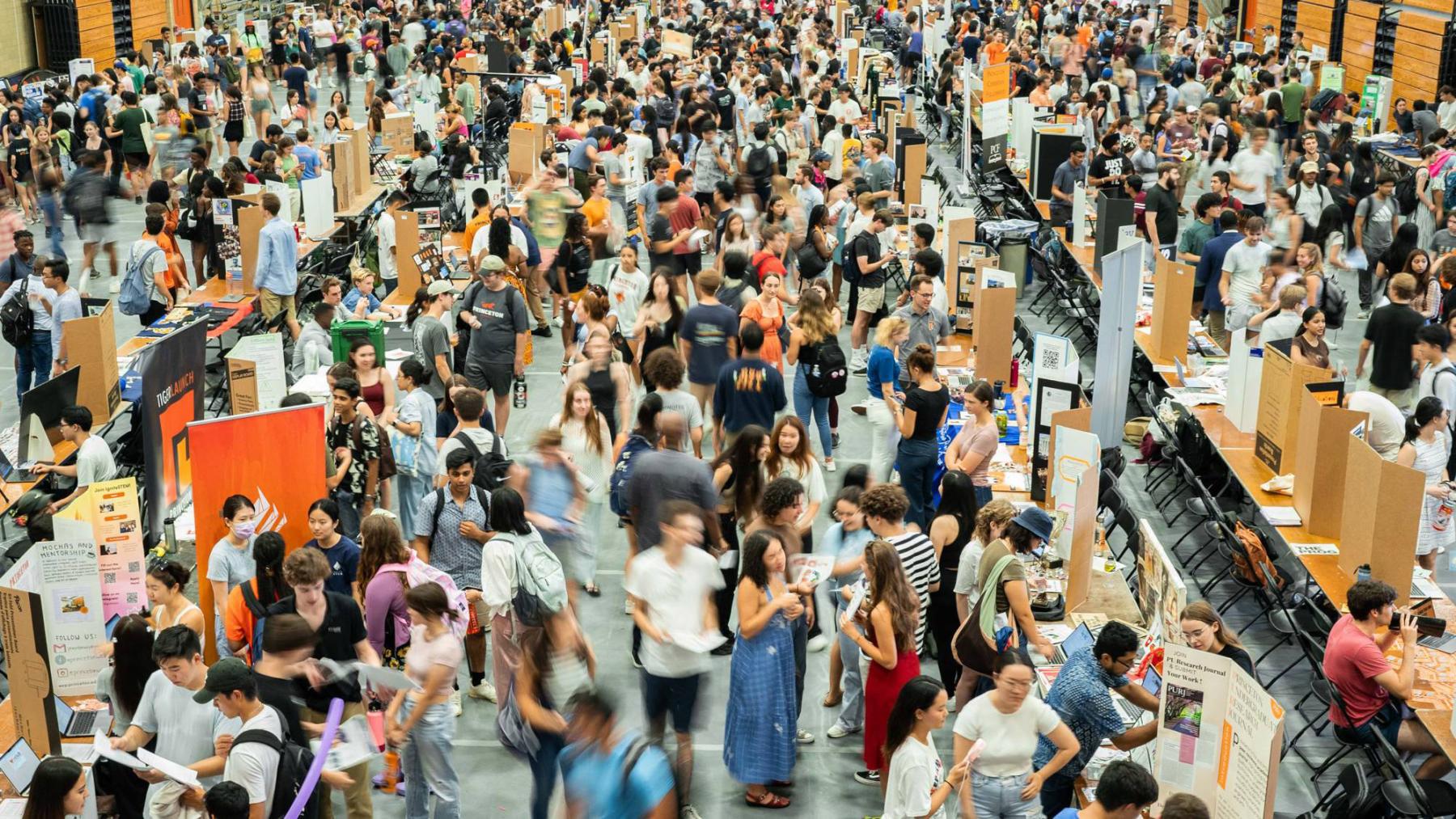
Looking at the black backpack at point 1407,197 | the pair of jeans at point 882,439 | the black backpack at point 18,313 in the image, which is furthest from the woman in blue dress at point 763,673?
the black backpack at point 1407,197

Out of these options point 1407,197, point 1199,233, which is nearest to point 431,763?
point 1199,233

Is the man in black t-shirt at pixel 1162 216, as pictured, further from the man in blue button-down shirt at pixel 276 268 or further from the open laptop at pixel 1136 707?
the open laptop at pixel 1136 707

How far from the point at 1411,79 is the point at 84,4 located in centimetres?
2215

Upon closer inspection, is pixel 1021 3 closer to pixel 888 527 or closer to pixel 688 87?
pixel 688 87

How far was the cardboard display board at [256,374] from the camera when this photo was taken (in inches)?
380

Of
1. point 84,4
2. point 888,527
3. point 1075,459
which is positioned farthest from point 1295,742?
point 84,4

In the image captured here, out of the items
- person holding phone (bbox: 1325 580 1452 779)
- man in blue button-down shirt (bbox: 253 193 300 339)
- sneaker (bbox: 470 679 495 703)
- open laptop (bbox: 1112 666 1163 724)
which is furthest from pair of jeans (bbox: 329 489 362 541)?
person holding phone (bbox: 1325 580 1452 779)

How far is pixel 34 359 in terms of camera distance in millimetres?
11703

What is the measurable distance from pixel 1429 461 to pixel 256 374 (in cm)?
695

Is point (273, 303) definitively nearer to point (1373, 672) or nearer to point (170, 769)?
point (170, 769)

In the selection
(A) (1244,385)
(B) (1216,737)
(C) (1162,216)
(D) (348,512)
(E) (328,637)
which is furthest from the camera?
(C) (1162,216)

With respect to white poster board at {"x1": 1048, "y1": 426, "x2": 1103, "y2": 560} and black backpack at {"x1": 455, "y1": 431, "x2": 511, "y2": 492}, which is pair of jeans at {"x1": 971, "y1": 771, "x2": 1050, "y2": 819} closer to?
white poster board at {"x1": 1048, "y1": 426, "x2": 1103, "y2": 560}

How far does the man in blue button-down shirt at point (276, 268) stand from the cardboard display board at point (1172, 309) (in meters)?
6.61

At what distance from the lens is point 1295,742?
309 inches
